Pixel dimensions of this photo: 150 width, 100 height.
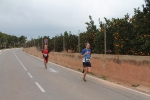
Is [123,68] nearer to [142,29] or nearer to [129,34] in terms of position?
[142,29]

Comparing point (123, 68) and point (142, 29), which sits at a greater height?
point (142, 29)

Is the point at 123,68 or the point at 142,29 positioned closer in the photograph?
the point at 123,68

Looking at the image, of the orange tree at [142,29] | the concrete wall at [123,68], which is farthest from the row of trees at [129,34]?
the concrete wall at [123,68]

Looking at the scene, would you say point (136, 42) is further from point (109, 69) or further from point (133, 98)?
point (133, 98)

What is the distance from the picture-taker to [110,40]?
1739 centimetres

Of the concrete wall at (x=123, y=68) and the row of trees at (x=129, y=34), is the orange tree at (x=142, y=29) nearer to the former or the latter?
the row of trees at (x=129, y=34)

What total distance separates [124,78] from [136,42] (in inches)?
141

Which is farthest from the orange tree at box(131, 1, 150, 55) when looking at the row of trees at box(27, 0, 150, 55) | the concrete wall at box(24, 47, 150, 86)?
the concrete wall at box(24, 47, 150, 86)

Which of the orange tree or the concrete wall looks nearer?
the concrete wall

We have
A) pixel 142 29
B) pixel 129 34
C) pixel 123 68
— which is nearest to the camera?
pixel 123 68

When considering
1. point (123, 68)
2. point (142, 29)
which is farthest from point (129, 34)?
point (123, 68)

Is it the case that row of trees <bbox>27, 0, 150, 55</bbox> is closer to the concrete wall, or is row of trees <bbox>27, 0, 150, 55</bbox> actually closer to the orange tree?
the orange tree

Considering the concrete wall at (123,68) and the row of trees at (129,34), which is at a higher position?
the row of trees at (129,34)

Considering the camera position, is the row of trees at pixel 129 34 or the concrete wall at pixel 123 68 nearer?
the concrete wall at pixel 123 68
